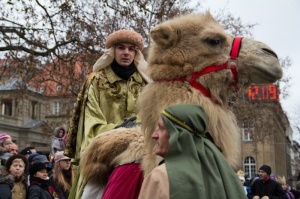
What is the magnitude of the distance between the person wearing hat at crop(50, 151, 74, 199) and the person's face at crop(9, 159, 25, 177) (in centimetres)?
77

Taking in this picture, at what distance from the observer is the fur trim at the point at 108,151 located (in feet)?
11.6

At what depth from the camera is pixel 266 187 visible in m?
11.1

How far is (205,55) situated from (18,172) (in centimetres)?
439

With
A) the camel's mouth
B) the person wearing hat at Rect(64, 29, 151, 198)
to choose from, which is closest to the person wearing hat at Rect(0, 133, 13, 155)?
the person wearing hat at Rect(64, 29, 151, 198)

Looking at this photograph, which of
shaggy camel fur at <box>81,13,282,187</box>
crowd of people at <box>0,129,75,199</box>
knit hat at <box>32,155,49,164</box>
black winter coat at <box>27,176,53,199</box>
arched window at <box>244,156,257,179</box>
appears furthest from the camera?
arched window at <box>244,156,257,179</box>

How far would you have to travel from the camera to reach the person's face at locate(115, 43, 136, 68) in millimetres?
4402

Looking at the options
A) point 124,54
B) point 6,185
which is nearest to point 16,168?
point 6,185

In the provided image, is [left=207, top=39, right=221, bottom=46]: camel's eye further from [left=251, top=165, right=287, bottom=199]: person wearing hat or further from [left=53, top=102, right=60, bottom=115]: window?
[left=53, top=102, right=60, bottom=115]: window

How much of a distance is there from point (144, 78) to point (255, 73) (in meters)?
1.46

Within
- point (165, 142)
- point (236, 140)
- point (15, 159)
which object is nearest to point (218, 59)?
point (236, 140)

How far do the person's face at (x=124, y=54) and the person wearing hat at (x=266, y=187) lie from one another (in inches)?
289

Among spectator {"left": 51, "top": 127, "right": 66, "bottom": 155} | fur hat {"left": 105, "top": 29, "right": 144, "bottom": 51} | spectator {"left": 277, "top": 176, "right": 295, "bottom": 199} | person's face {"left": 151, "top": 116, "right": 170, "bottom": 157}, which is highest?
fur hat {"left": 105, "top": 29, "right": 144, "bottom": 51}

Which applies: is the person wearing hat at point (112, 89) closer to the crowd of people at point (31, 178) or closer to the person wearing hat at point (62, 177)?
the crowd of people at point (31, 178)

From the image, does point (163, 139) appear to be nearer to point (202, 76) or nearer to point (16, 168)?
point (202, 76)
